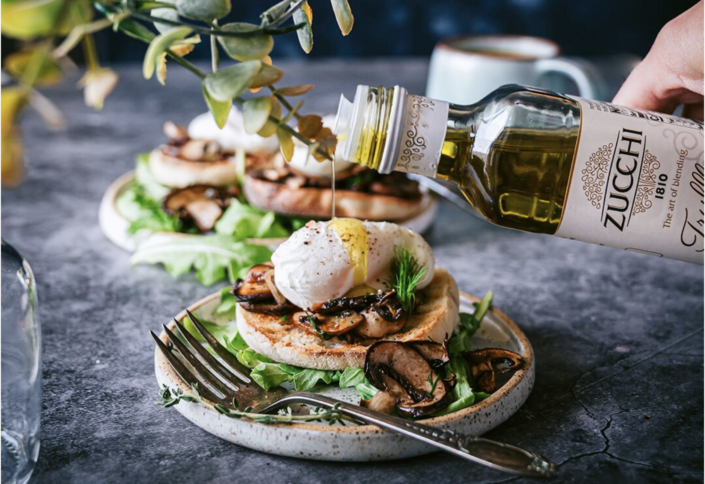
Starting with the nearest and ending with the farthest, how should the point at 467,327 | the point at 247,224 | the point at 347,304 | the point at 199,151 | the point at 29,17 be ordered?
the point at 29,17, the point at 347,304, the point at 467,327, the point at 247,224, the point at 199,151

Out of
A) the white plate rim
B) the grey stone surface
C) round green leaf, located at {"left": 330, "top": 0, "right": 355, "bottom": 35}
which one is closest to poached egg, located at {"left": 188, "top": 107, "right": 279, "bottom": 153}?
the grey stone surface

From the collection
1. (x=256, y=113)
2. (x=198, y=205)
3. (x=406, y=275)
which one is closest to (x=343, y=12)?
(x=256, y=113)

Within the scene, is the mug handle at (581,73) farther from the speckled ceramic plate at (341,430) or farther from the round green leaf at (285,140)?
the round green leaf at (285,140)

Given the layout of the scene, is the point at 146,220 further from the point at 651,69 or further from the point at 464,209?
the point at 651,69

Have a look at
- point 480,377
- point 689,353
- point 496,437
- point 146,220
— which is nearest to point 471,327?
point 480,377

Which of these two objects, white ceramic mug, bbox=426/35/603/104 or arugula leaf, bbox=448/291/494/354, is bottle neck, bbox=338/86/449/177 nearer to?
arugula leaf, bbox=448/291/494/354

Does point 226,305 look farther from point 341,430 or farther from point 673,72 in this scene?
point 673,72
